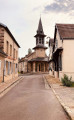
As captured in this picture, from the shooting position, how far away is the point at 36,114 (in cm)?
484

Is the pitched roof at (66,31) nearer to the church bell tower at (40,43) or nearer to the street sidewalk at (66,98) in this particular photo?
the street sidewalk at (66,98)

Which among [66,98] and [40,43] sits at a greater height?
[40,43]

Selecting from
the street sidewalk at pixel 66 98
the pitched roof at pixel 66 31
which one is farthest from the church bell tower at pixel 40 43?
the street sidewalk at pixel 66 98

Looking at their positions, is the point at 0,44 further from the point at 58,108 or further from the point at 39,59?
the point at 39,59

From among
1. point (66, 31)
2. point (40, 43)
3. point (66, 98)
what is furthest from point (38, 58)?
point (66, 98)

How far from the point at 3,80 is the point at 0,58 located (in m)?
2.78

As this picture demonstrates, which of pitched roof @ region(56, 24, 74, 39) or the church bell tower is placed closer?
pitched roof @ region(56, 24, 74, 39)

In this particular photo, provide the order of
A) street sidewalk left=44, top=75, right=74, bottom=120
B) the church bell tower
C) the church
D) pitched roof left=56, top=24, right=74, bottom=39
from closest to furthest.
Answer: street sidewalk left=44, top=75, right=74, bottom=120 < pitched roof left=56, top=24, right=74, bottom=39 < the church < the church bell tower

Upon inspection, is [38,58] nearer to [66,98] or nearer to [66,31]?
[66,31]

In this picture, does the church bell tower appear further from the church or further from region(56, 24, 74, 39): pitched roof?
region(56, 24, 74, 39): pitched roof

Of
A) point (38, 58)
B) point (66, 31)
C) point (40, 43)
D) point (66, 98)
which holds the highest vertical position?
point (40, 43)

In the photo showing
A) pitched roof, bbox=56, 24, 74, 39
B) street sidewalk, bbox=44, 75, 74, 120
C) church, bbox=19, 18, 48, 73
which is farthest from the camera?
church, bbox=19, 18, 48, 73

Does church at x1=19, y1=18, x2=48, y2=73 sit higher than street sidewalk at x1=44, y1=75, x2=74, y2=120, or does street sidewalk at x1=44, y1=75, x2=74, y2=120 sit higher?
church at x1=19, y1=18, x2=48, y2=73

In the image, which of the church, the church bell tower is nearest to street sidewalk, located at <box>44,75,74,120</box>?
the church
